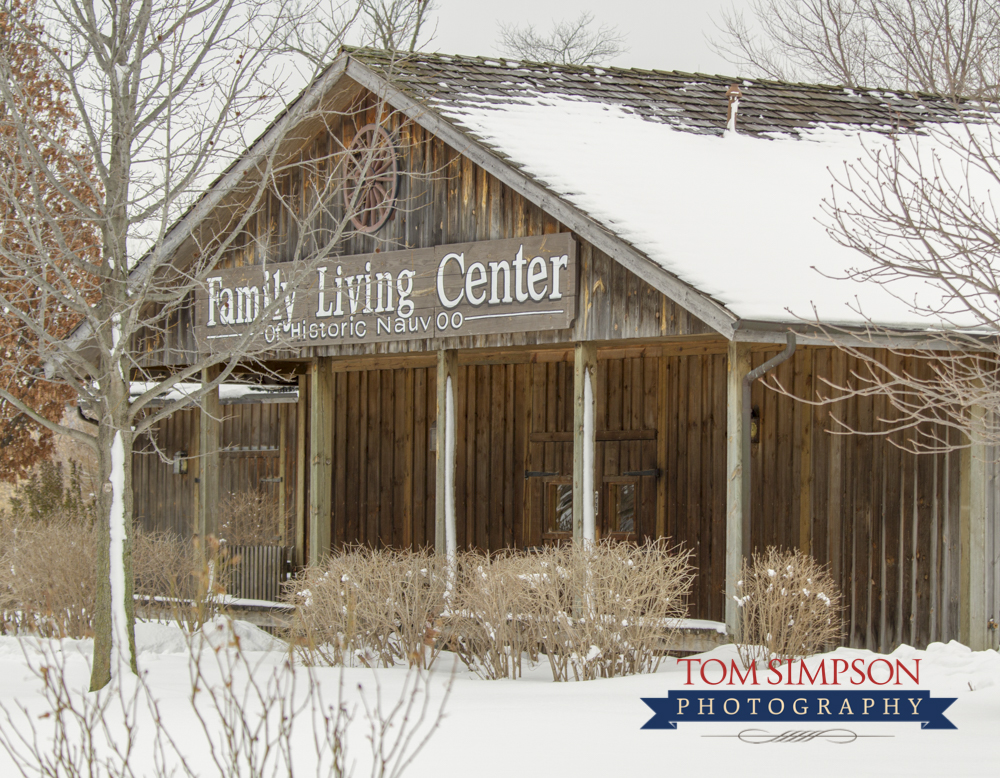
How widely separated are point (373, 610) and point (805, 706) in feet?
13.0

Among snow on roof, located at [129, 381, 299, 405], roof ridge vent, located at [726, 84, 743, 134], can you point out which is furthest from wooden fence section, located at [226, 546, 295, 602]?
roof ridge vent, located at [726, 84, 743, 134]

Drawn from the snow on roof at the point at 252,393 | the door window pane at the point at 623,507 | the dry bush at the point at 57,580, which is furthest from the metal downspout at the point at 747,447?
the snow on roof at the point at 252,393

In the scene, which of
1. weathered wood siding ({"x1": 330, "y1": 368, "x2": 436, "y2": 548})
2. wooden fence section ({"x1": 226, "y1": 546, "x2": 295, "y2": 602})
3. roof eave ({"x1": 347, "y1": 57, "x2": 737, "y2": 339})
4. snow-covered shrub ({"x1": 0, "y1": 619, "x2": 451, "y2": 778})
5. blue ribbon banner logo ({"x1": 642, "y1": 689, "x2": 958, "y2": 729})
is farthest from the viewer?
weathered wood siding ({"x1": 330, "y1": 368, "x2": 436, "y2": 548})

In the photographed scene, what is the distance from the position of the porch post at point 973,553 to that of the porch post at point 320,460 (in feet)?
21.0

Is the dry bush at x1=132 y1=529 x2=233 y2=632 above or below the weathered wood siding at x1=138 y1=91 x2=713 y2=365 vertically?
below

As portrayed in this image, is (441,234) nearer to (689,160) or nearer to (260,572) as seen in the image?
(689,160)

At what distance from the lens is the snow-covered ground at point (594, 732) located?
7.18m

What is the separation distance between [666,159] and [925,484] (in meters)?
4.30

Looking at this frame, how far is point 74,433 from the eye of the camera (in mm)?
10805

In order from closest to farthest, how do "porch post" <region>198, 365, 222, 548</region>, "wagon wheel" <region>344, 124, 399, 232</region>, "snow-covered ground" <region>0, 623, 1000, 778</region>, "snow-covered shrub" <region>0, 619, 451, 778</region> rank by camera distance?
"snow-covered shrub" <region>0, 619, 451, 778</region>, "snow-covered ground" <region>0, 623, 1000, 778</region>, "wagon wheel" <region>344, 124, 399, 232</region>, "porch post" <region>198, 365, 222, 548</region>

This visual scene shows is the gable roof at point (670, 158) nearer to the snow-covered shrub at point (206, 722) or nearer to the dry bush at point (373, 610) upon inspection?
the dry bush at point (373, 610)

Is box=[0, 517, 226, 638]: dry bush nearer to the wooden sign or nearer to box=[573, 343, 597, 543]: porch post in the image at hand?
the wooden sign

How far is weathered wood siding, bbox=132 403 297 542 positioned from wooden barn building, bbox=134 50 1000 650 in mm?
1917

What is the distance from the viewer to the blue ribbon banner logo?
8445 millimetres
